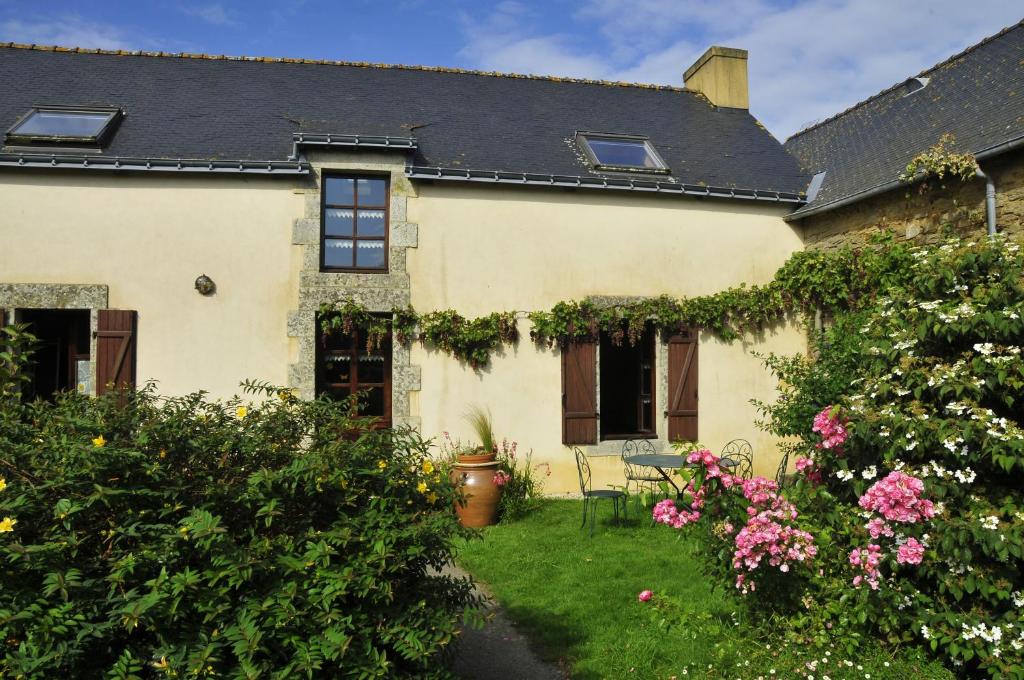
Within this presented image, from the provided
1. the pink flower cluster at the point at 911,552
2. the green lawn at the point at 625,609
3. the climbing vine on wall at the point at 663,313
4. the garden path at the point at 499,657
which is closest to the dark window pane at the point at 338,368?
the climbing vine on wall at the point at 663,313

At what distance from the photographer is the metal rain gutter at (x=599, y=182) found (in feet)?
26.1

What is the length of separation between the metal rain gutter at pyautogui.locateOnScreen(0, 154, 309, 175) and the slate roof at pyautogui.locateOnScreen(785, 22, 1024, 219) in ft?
20.5

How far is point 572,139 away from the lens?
370 inches

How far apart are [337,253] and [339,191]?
71cm

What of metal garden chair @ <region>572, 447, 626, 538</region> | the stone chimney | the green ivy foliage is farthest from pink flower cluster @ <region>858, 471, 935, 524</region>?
the stone chimney

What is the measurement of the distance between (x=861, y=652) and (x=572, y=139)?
298 inches

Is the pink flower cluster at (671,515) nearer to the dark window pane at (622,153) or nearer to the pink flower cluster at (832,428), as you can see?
the pink flower cluster at (832,428)

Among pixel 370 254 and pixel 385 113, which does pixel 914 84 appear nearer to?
pixel 385 113

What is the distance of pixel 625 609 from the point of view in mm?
4246

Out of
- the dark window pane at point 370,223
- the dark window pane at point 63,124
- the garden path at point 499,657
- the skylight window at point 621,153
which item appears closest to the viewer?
the garden path at point 499,657

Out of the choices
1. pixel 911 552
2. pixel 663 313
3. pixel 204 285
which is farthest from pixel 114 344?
pixel 911 552

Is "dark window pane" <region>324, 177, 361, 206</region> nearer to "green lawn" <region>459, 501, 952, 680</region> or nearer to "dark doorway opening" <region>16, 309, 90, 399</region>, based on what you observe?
"dark doorway opening" <region>16, 309, 90, 399</region>

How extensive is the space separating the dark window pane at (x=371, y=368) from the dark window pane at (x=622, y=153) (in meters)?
3.72

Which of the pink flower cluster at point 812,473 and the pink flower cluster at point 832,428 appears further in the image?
the pink flower cluster at point 812,473
